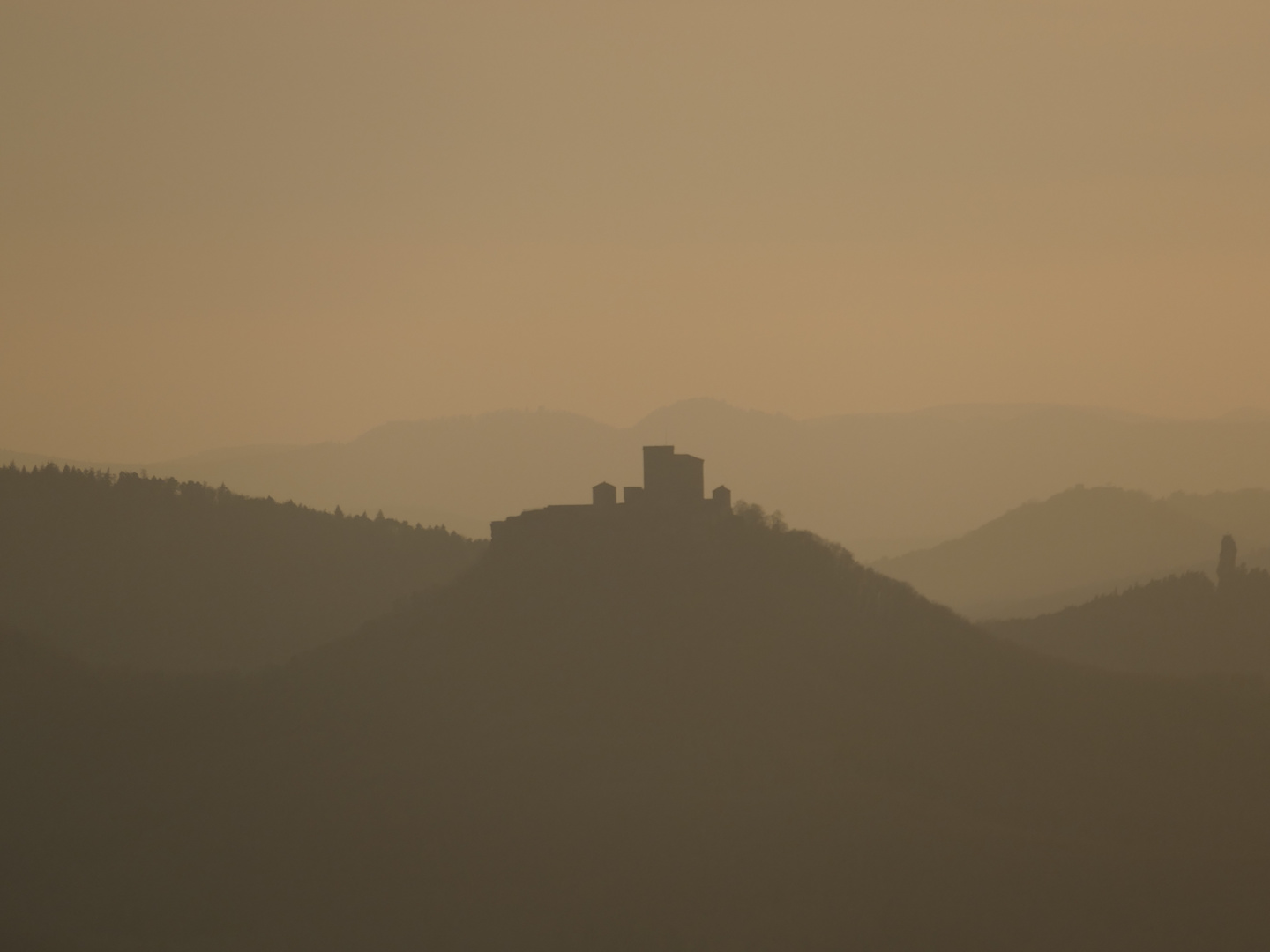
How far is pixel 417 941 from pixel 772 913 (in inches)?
875

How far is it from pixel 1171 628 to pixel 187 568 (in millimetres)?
116679

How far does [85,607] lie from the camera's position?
166 metres

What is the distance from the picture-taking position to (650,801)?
90.1m

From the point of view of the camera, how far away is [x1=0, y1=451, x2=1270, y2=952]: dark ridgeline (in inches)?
3494

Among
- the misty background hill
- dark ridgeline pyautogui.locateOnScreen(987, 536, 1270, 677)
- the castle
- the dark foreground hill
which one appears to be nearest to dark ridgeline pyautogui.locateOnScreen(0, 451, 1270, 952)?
the dark foreground hill

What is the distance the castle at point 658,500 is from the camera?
83.6m

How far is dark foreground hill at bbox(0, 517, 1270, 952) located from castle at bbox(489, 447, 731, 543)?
5.07 ft

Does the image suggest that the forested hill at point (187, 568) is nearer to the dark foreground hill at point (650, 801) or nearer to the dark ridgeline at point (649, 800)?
the dark ridgeline at point (649, 800)

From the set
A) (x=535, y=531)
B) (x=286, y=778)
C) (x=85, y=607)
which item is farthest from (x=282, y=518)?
(x=535, y=531)

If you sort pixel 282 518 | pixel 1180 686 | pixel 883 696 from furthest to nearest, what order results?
1. pixel 282 518
2. pixel 1180 686
3. pixel 883 696

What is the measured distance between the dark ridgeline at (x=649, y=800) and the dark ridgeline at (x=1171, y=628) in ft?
164

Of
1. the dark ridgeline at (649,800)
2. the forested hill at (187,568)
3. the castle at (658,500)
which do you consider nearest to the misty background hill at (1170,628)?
the dark ridgeline at (649,800)

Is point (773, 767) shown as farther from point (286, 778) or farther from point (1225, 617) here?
point (1225, 617)

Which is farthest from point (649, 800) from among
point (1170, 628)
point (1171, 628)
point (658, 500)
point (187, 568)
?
point (187, 568)
